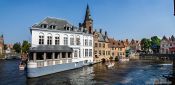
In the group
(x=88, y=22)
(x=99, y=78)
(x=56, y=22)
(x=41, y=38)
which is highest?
(x=88, y=22)

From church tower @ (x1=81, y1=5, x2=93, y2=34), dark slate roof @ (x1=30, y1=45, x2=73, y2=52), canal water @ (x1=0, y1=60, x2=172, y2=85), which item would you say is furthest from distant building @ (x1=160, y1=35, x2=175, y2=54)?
dark slate roof @ (x1=30, y1=45, x2=73, y2=52)

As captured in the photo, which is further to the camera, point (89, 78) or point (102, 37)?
point (102, 37)

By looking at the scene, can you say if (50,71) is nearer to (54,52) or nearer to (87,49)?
(54,52)

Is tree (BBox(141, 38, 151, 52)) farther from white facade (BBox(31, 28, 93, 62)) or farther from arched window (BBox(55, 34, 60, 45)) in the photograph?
arched window (BBox(55, 34, 60, 45))

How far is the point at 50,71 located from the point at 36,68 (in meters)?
4.44

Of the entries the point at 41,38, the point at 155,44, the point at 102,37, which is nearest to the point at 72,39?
the point at 41,38

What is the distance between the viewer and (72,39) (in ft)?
190

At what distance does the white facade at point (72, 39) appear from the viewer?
1937 inches

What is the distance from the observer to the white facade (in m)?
49.2

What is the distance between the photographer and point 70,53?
55.4 m

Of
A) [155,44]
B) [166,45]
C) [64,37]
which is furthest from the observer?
[155,44]

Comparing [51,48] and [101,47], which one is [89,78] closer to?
[51,48]

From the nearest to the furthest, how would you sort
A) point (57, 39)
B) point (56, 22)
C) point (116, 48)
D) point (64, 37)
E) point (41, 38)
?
point (41, 38) < point (57, 39) < point (64, 37) < point (56, 22) < point (116, 48)

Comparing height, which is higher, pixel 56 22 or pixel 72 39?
pixel 56 22
